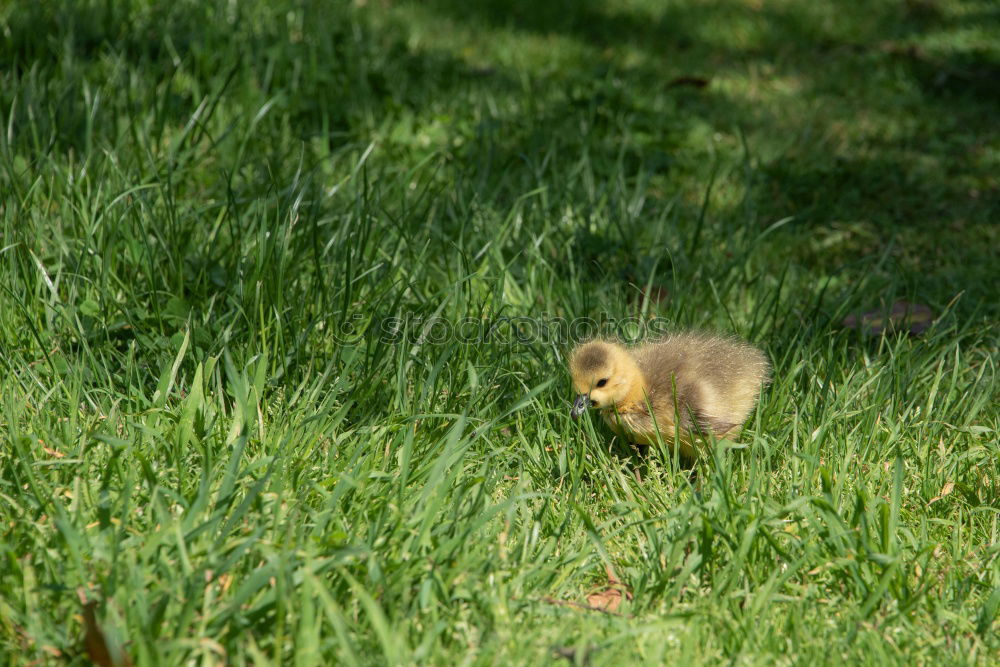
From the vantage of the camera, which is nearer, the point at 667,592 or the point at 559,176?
the point at 667,592

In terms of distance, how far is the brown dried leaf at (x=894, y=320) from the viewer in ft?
13.1

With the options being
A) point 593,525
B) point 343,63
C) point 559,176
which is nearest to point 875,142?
point 559,176

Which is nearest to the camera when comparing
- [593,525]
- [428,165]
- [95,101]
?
[593,525]

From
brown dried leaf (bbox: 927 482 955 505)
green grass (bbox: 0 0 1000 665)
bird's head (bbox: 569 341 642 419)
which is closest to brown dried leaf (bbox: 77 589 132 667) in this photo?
green grass (bbox: 0 0 1000 665)

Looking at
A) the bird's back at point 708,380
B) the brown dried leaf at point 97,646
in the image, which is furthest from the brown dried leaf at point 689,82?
the brown dried leaf at point 97,646

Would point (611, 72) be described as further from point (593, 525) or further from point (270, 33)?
point (593, 525)

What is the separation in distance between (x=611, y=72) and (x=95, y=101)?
330 cm

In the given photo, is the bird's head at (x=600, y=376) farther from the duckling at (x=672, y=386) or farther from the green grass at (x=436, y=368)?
the green grass at (x=436, y=368)

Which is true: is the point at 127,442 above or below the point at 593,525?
above

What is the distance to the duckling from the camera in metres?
3.36

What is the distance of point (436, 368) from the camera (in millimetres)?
3197

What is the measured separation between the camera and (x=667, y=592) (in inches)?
107

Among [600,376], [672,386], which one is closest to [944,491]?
[672,386]

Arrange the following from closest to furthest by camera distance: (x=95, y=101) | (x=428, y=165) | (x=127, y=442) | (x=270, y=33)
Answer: (x=127, y=442) < (x=95, y=101) < (x=428, y=165) < (x=270, y=33)
